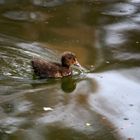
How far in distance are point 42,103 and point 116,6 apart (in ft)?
20.7

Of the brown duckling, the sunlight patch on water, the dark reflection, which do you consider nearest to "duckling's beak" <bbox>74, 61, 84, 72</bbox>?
the brown duckling

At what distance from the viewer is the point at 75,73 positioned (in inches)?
337

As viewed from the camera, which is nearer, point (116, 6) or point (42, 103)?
point (42, 103)

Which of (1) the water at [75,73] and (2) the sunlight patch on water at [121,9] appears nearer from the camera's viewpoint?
(1) the water at [75,73]

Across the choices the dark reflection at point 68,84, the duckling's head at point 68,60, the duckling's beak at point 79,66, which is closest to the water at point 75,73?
the dark reflection at point 68,84

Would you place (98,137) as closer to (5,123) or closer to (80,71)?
(5,123)

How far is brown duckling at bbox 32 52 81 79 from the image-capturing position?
812 centimetres

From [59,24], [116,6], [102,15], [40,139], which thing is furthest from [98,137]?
[116,6]

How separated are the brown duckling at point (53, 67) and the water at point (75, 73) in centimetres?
13

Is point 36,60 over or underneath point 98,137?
over

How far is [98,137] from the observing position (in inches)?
252

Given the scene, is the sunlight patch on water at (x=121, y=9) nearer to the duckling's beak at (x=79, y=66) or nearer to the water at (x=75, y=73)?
the water at (x=75, y=73)

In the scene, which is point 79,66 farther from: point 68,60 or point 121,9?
point 121,9

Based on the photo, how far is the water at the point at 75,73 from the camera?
6695 mm
